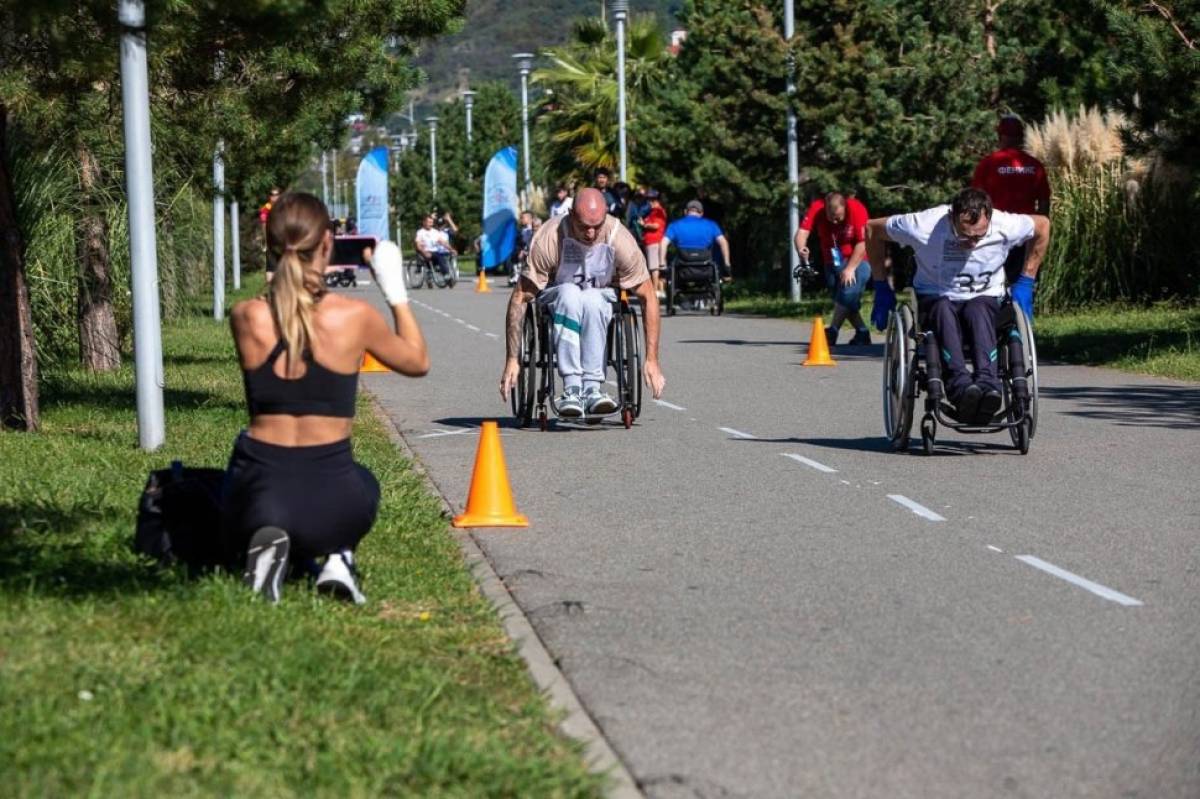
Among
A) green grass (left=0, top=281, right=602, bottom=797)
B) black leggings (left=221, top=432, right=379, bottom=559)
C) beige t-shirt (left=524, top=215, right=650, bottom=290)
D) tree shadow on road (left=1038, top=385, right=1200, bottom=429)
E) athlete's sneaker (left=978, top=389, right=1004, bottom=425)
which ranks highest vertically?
beige t-shirt (left=524, top=215, right=650, bottom=290)

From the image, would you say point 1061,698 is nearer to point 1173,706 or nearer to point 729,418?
point 1173,706

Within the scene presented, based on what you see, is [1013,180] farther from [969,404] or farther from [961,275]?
[969,404]

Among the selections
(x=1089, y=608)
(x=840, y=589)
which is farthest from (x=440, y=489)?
(x=1089, y=608)

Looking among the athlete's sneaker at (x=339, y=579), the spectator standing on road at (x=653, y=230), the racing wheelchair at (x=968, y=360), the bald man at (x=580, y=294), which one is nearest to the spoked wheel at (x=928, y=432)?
the racing wheelchair at (x=968, y=360)

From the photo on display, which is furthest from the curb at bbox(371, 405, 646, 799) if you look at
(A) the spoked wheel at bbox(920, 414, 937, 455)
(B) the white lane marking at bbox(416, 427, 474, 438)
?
(B) the white lane marking at bbox(416, 427, 474, 438)

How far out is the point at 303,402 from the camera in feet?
24.3

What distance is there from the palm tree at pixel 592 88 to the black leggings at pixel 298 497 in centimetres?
5088

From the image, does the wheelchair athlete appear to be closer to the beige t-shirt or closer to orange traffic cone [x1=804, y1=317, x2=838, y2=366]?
the beige t-shirt

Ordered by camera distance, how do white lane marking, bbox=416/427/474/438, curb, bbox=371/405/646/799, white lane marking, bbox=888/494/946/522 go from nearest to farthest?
1. curb, bbox=371/405/646/799
2. white lane marking, bbox=888/494/946/522
3. white lane marking, bbox=416/427/474/438

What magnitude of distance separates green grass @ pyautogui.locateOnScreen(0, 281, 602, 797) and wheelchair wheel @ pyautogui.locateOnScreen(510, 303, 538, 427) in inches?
198

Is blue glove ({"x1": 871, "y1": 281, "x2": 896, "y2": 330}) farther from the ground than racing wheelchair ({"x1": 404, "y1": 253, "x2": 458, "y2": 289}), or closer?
farther from the ground

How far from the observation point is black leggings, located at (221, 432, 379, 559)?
7.32 metres

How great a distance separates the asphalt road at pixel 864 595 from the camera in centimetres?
564

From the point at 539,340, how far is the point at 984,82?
667 inches
